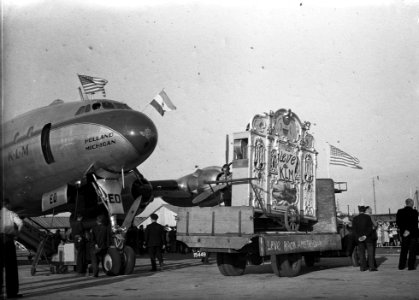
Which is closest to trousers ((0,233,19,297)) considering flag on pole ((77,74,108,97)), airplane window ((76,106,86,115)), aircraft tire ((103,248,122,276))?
aircraft tire ((103,248,122,276))

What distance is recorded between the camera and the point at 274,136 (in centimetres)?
1186

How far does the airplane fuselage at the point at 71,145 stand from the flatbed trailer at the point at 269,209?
8.23 feet

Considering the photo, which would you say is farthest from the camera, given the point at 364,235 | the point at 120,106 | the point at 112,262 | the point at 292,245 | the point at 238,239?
the point at 120,106

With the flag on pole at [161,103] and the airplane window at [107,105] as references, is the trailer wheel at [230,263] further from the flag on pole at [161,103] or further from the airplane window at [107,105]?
the flag on pole at [161,103]

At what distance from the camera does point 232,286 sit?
9180 mm

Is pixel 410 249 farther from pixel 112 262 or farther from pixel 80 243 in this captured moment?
pixel 80 243

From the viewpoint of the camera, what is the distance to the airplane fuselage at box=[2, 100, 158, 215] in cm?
1278

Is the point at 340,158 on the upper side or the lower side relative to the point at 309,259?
upper

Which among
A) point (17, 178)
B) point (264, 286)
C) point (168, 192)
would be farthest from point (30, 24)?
point (168, 192)

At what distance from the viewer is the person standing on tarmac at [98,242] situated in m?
11.8

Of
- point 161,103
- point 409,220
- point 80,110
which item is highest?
point 161,103

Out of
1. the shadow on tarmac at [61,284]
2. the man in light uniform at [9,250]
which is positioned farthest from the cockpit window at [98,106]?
the man in light uniform at [9,250]

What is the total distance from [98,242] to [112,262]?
59 cm

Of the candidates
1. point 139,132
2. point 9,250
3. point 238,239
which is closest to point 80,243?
point 139,132
